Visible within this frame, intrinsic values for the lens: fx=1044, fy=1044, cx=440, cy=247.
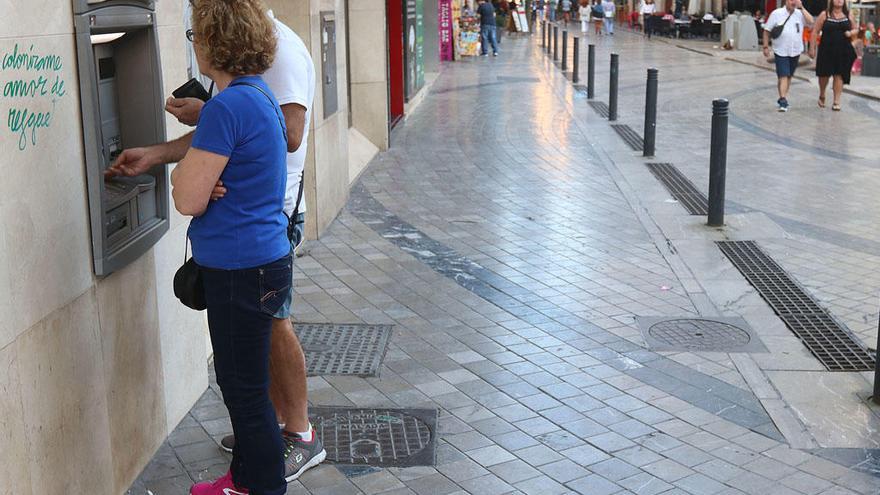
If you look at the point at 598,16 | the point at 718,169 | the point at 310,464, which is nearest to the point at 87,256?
the point at 310,464

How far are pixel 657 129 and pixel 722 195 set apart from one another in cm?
602

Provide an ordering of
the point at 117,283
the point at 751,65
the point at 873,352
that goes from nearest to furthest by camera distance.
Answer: the point at 117,283 → the point at 873,352 → the point at 751,65

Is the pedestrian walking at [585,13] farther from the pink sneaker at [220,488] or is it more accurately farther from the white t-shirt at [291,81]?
the pink sneaker at [220,488]

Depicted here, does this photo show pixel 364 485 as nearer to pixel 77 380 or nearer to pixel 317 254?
pixel 77 380

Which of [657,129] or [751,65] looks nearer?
[657,129]

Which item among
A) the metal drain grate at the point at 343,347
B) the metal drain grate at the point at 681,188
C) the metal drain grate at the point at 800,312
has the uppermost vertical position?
the metal drain grate at the point at 681,188

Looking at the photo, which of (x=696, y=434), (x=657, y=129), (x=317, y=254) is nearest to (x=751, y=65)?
(x=657, y=129)

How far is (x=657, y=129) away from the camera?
1440 cm

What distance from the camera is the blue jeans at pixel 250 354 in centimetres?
358

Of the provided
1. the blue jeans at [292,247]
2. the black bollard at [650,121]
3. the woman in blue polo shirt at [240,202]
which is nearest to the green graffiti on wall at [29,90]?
the woman in blue polo shirt at [240,202]

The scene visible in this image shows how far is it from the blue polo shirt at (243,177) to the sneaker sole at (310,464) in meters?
1.09

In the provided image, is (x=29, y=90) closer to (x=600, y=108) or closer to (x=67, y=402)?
(x=67, y=402)

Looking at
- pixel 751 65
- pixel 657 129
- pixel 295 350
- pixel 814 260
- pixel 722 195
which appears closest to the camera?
pixel 295 350

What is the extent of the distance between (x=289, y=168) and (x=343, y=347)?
1816 millimetres
